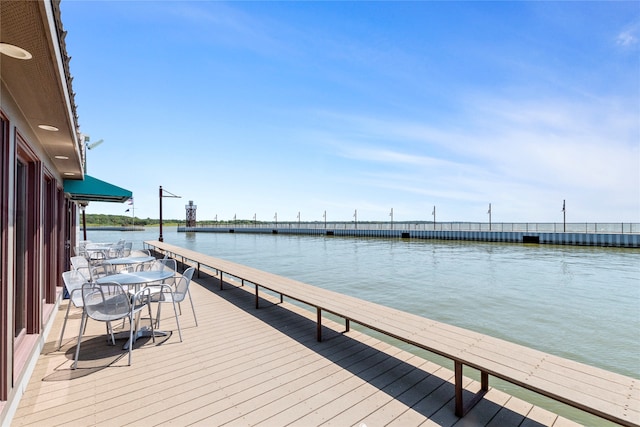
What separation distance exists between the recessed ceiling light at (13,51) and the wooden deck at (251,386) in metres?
2.30

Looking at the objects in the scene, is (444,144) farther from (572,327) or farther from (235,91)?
(572,327)

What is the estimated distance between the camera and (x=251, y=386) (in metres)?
2.38

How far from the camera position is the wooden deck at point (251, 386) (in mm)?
1984

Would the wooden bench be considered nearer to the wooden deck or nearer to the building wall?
the wooden deck

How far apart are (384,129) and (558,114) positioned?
328 inches

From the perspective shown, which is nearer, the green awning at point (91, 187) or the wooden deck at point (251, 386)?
the wooden deck at point (251, 386)

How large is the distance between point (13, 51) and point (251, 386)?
272 centimetres

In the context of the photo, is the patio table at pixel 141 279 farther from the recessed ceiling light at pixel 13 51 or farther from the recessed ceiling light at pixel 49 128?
the recessed ceiling light at pixel 13 51

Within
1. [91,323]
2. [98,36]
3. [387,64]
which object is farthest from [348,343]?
[387,64]

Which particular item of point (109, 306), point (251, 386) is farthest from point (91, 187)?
point (251, 386)

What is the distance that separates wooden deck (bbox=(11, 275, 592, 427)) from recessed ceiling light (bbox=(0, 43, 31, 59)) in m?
2.30

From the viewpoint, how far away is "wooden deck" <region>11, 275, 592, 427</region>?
1.98m

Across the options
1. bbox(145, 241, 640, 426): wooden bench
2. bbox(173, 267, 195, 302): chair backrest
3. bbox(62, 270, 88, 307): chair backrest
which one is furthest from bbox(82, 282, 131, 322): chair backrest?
bbox(145, 241, 640, 426): wooden bench

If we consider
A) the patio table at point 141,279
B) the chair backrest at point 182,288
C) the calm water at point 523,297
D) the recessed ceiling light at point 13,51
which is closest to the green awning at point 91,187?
the patio table at point 141,279
